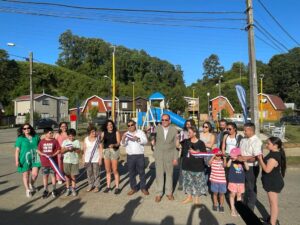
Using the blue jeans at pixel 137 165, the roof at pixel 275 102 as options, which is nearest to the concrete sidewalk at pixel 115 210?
the blue jeans at pixel 137 165

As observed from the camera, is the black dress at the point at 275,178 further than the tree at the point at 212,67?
No

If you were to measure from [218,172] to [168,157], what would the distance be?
4.56ft

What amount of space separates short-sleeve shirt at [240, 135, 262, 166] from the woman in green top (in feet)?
15.8

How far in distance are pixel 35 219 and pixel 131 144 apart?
2960mm

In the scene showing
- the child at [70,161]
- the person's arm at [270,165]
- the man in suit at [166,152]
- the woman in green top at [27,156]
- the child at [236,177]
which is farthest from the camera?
the child at [70,161]

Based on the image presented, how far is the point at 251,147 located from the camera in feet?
22.5

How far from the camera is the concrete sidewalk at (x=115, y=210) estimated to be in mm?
6855

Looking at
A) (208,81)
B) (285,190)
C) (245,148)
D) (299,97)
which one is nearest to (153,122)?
(285,190)

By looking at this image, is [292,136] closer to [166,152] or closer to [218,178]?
[166,152]

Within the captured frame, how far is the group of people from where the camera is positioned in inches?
282

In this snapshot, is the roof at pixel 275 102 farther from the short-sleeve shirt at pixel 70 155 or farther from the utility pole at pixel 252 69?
the short-sleeve shirt at pixel 70 155

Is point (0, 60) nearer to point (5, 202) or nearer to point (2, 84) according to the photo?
point (2, 84)

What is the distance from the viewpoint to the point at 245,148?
6.99 metres

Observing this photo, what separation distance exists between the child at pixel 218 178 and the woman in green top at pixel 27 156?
163 inches
